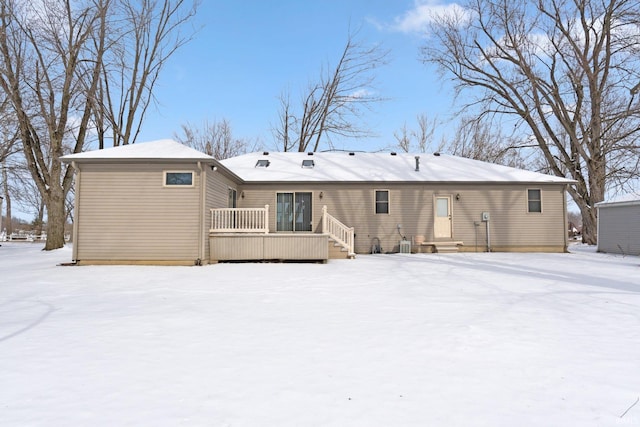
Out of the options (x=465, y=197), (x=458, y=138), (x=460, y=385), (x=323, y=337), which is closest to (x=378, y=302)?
(x=323, y=337)

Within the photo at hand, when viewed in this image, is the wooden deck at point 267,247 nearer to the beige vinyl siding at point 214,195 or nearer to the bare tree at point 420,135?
the beige vinyl siding at point 214,195

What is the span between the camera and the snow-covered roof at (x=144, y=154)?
32.5 feet

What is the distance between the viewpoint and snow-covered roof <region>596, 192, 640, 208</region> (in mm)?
13891

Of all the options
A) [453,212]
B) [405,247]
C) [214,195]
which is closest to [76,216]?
[214,195]

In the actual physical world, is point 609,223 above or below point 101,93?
below

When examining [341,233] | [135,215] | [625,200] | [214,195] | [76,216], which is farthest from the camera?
[625,200]

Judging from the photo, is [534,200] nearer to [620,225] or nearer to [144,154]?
[620,225]

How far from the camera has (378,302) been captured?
18.4ft

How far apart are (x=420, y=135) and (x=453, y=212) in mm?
16712

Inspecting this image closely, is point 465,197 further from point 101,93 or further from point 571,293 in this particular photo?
point 101,93

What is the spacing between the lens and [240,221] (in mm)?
11070

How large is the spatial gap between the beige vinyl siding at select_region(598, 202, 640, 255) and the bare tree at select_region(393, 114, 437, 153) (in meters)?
15.3

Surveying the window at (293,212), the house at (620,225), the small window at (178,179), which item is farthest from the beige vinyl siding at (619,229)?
the small window at (178,179)

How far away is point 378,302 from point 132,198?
7749 millimetres
